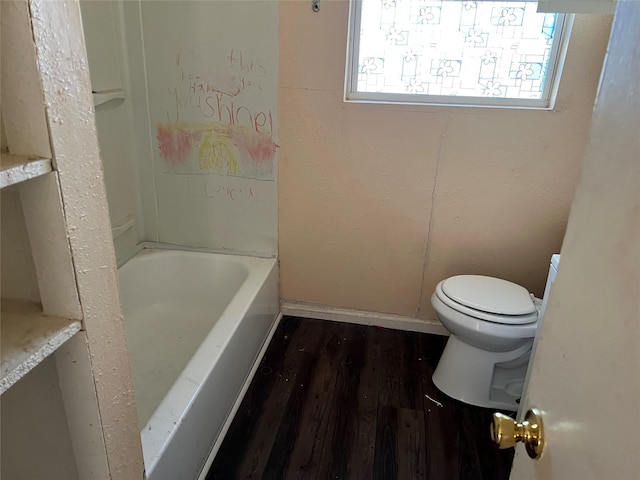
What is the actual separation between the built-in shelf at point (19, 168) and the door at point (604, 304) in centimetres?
71

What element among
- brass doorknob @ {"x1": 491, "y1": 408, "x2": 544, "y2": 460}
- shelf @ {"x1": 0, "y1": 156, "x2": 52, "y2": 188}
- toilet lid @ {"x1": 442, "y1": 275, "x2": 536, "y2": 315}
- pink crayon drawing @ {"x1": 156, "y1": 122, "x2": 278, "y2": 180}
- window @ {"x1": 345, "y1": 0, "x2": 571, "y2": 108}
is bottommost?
toilet lid @ {"x1": 442, "y1": 275, "x2": 536, "y2": 315}

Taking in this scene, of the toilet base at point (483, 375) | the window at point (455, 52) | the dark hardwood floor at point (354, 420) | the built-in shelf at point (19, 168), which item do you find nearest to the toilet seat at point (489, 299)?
the toilet base at point (483, 375)

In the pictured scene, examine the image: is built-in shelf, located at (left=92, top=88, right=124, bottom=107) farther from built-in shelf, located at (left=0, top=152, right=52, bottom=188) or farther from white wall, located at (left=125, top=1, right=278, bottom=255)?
built-in shelf, located at (left=0, top=152, right=52, bottom=188)

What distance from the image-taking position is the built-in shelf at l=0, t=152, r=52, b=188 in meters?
0.58

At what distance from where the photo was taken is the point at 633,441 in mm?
458

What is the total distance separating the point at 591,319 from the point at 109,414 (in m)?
0.81

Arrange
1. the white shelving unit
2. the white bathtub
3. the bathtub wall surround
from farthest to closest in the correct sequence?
the bathtub wall surround
the white bathtub
the white shelving unit

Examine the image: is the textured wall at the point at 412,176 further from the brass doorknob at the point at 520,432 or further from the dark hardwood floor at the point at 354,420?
the brass doorknob at the point at 520,432

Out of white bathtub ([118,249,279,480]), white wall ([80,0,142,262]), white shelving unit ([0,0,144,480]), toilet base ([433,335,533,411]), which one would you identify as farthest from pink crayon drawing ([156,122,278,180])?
white shelving unit ([0,0,144,480])

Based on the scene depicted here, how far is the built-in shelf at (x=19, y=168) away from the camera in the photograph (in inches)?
22.9

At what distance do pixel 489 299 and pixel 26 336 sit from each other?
165 centimetres

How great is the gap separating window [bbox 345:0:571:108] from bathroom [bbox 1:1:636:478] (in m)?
0.09

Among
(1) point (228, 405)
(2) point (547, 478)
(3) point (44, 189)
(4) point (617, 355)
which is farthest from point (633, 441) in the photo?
(1) point (228, 405)

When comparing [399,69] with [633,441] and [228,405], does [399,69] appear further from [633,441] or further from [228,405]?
[633,441]
